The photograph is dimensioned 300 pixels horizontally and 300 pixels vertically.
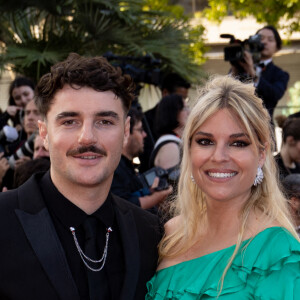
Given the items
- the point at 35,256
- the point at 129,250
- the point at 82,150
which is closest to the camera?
the point at 35,256

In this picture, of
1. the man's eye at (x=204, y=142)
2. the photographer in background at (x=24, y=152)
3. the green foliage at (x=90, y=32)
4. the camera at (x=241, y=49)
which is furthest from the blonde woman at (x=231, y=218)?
the green foliage at (x=90, y=32)

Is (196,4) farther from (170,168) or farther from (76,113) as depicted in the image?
(76,113)

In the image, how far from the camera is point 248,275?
100 inches

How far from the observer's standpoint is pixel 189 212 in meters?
3.17

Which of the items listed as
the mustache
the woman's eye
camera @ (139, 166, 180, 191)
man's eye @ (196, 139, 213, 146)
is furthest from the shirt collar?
camera @ (139, 166, 180, 191)

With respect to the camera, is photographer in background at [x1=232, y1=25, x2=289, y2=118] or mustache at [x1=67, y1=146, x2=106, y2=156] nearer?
mustache at [x1=67, y1=146, x2=106, y2=156]

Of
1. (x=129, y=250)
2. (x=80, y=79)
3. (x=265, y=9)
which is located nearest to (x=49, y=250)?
(x=129, y=250)

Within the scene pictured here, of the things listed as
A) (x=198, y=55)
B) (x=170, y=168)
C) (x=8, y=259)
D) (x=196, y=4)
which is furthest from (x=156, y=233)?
(x=196, y=4)

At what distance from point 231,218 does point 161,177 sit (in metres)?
1.60

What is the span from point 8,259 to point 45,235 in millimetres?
179

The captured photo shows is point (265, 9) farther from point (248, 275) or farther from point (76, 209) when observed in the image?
point (76, 209)

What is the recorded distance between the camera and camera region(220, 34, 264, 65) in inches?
208

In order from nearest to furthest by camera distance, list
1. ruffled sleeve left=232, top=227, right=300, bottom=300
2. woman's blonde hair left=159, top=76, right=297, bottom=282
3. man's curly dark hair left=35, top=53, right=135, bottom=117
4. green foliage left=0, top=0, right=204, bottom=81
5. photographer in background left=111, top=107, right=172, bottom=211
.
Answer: ruffled sleeve left=232, top=227, right=300, bottom=300, man's curly dark hair left=35, top=53, right=135, bottom=117, woman's blonde hair left=159, top=76, right=297, bottom=282, photographer in background left=111, top=107, right=172, bottom=211, green foliage left=0, top=0, right=204, bottom=81

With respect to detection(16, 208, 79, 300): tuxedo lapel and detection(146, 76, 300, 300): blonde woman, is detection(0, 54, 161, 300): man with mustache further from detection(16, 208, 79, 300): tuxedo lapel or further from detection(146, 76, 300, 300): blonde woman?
detection(146, 76, 300, 300): blonde woman
